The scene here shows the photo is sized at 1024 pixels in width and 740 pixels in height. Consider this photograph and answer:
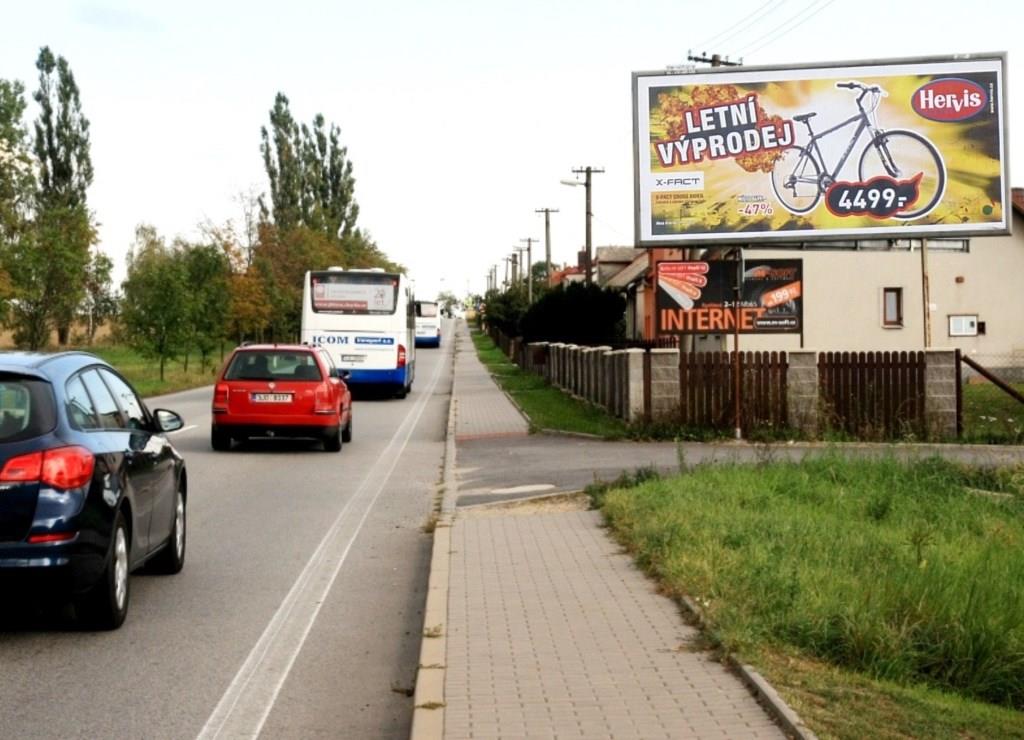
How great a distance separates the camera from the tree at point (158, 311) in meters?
43.5

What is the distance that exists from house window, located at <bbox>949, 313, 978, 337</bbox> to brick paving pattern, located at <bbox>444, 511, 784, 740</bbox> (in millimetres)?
40623

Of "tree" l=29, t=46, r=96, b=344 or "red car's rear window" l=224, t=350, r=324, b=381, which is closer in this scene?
"red car's rear window" l=224, t=350, r=324, b=381

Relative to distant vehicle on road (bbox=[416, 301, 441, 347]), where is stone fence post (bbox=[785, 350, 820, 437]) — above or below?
below

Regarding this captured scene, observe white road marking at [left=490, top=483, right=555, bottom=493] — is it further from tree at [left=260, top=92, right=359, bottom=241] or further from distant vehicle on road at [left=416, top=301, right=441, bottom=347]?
distant vehicle on road at [left=416, top=301, right=441, bottom=347]

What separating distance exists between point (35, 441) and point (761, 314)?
17.4m

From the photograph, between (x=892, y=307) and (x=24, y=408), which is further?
(x=892, y=307)

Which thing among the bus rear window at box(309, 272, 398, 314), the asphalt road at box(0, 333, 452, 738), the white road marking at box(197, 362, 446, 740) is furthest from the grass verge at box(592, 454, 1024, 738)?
the bus rear window at box(309, 272, 398, 314)

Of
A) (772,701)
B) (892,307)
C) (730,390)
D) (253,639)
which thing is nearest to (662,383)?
(730,390)

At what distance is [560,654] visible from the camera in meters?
6.80

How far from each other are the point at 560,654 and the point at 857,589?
6.63 feet

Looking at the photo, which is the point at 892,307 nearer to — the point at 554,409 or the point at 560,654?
the point at 554,409

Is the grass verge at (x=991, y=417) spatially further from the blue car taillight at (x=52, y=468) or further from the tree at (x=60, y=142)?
the tree at (x=60, y=142)

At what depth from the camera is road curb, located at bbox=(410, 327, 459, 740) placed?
5562 mm

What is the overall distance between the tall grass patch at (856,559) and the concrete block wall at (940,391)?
7469 millimetres
